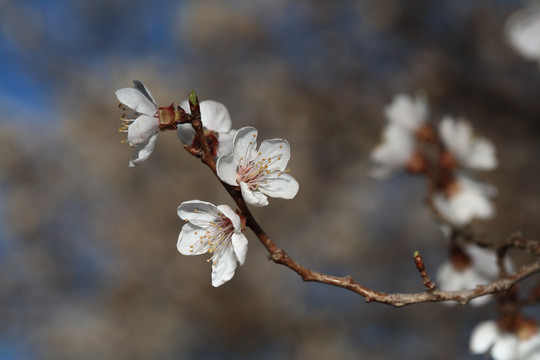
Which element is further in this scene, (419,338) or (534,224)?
(419,338)

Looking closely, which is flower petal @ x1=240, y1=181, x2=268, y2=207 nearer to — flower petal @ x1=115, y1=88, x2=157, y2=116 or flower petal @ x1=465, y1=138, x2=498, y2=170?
flower petal @ x1=115, y1=88, x2=157, y2=116

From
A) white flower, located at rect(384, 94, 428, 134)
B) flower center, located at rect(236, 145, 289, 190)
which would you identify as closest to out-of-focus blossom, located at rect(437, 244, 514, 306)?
white flower, located at rect(384, 94, 428, 134)

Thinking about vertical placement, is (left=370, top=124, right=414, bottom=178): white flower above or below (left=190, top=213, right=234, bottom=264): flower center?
above

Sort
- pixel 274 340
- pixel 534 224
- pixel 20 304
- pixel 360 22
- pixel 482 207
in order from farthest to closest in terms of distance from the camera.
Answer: pixel 20 304 < pixel 274 340 < pixel 360 22 < pixel 534 224 < pixel 482 207

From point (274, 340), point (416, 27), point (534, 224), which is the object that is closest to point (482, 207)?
point (534, 224)

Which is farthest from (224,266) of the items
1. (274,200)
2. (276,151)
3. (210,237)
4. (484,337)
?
(274,200)

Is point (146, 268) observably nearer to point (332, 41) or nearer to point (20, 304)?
point (20, 304)

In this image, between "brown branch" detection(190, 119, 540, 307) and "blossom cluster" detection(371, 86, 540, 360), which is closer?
"brown branch" detection(190, 119, 540, 307)
